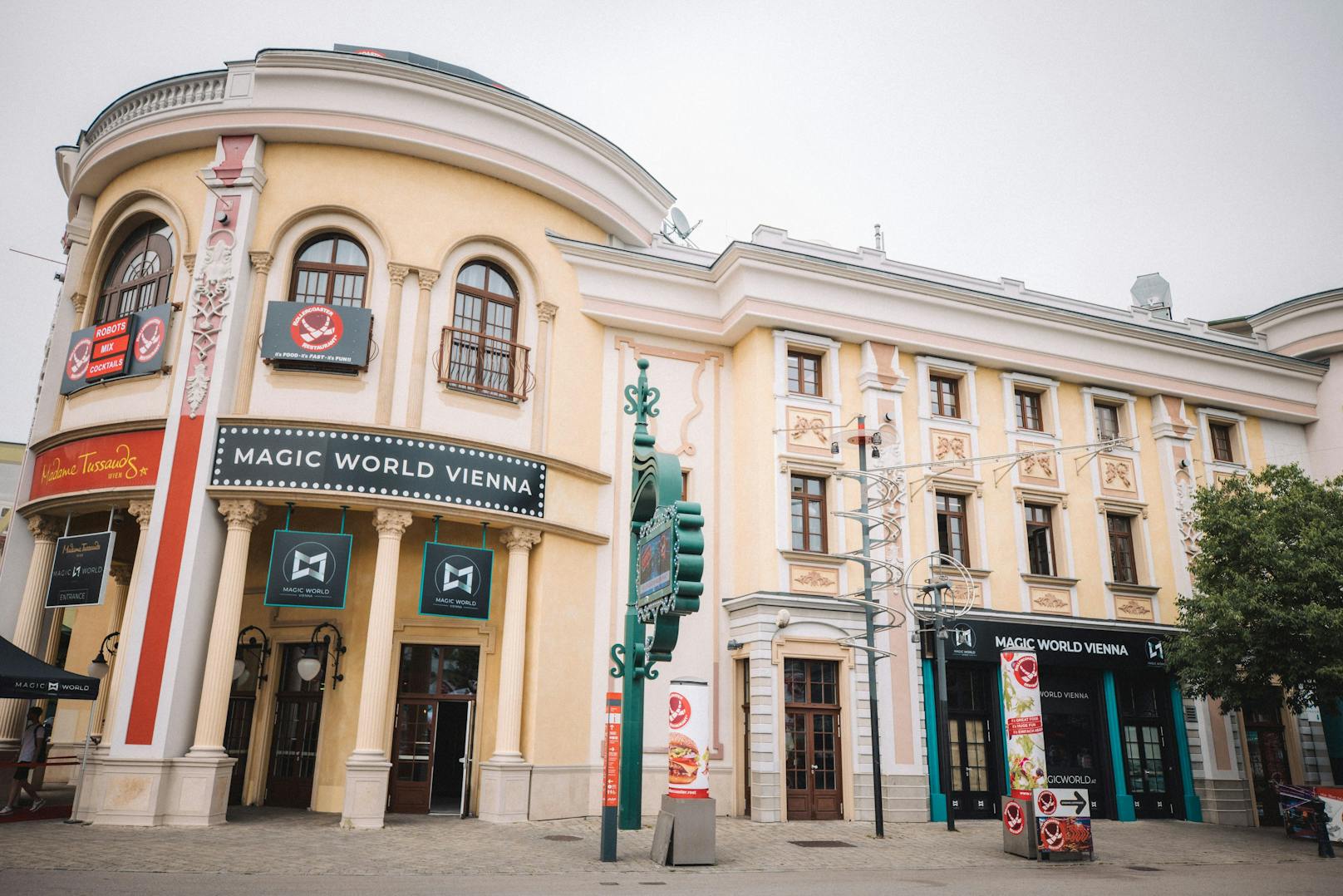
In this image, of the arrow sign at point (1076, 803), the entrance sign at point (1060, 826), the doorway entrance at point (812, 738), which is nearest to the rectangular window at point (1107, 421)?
the doorway entrance at point (812, 738)

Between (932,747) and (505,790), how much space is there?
898cm

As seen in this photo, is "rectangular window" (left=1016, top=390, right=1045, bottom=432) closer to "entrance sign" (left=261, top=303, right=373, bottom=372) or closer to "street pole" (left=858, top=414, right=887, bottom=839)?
"street pole" (left=858, top=414, right=887, bottom=839)

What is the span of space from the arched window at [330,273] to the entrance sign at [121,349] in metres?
2.45

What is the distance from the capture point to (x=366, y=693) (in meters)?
16.6

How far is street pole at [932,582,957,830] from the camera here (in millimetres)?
18625

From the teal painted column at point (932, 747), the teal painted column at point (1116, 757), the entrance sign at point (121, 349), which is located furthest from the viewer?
the teal painted column at point (1116, 757)

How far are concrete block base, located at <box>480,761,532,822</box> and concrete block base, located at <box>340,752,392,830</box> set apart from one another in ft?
6.68

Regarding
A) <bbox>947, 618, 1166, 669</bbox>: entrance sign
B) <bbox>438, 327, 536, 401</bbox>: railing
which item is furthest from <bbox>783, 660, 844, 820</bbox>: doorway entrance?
<bbox>438, 327, 536, 401</bbox>: railing

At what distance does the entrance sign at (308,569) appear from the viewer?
16.7 m

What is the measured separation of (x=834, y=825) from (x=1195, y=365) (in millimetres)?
16449

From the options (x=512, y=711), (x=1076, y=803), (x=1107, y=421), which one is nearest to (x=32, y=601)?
(x=512, y=711)

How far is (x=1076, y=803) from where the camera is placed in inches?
575

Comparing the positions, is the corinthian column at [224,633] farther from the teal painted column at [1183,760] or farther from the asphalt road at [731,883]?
the teal painted column at [1183,760]

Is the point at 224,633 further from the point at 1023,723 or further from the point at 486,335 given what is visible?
the point at 1023,723
